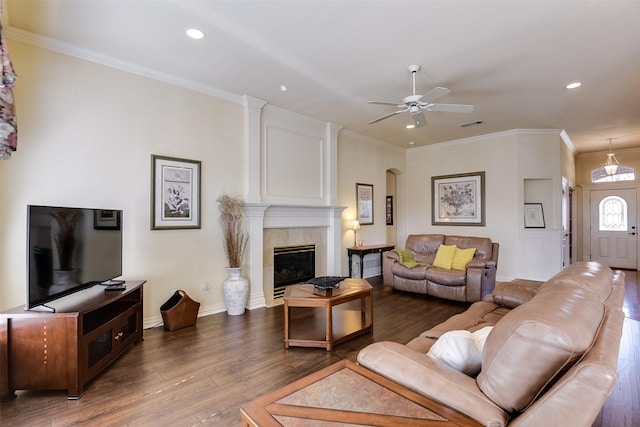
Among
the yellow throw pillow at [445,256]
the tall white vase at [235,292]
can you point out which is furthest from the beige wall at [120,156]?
the yellow throw pillow at [445,256]

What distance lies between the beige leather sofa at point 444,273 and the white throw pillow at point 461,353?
3.31 metres

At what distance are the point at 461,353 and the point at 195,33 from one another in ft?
10.5

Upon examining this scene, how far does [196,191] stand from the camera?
392 centimetres

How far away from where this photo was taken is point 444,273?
4.70m

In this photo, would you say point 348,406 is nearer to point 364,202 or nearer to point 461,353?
point 461,353

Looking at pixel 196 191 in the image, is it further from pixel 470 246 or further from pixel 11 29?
pixel 470 246

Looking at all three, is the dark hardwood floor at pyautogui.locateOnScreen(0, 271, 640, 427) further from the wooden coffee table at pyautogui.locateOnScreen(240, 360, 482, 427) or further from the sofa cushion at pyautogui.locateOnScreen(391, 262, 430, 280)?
the sofa cushion at pyautogui.locateOnScreen(391, 262, 430, 280)

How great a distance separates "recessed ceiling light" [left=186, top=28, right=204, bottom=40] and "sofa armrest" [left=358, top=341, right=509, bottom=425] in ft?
9.69

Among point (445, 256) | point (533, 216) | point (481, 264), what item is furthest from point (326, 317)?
point (533, 216)

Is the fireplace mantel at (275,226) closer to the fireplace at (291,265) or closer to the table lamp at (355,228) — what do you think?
the fireplace at (291,265)

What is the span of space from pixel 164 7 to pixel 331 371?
2910 mm

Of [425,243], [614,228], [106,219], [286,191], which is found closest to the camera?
[106,219]

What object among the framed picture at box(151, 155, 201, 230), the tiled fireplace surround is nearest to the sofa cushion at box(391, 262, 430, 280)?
the tiled fireplace surround

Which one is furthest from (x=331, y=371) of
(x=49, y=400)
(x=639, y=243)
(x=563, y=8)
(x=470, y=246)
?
(x=639, y=243)
